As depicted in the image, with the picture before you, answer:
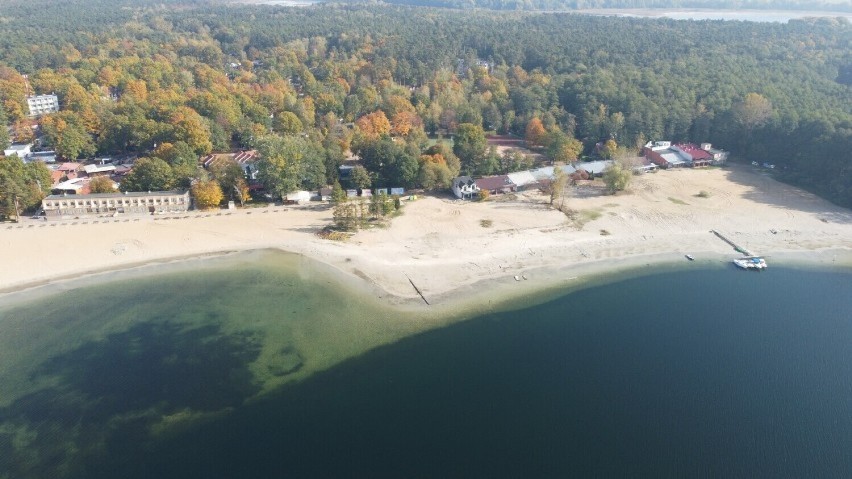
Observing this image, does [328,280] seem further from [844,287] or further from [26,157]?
[26,157]

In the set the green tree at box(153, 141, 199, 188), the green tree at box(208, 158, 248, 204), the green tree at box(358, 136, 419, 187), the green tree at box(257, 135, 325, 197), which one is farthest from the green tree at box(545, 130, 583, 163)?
the green tree at box(153, 141, 199, 188)

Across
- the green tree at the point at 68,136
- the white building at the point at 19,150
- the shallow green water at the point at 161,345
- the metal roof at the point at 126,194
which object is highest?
the green tree at the point at 68,136

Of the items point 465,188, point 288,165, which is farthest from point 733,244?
point 288,165

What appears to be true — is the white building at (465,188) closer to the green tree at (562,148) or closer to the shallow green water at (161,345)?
the green tree at (562,148)

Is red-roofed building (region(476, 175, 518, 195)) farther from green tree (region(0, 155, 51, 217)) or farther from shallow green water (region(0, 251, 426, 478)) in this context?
green tree (region(0, 155, 51, 217))

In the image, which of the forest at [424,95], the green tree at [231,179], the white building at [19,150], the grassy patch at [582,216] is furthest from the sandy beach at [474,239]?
the white building at [19,150]

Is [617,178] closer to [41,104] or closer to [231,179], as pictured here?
[231,179]
